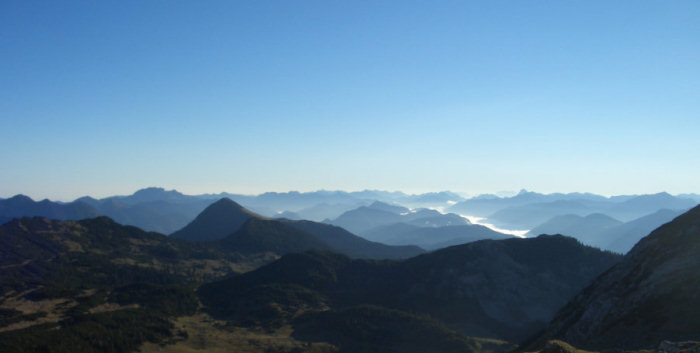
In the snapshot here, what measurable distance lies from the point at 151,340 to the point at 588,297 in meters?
169

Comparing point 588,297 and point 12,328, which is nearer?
point 588,297

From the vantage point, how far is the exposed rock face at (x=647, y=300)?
50.6 m

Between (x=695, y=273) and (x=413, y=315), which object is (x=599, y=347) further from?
(x=413, y=315)

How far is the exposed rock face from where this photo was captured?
1993 inches

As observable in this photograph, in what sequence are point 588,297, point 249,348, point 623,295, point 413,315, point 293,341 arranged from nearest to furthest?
point 623,295 → point 588,297 → point 249,348 → point 293,341 → point 413,315

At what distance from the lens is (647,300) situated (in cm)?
5938

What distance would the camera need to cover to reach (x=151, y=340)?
161 m

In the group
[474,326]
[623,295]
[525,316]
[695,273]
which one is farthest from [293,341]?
[695,273]

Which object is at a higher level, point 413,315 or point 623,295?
point 623,295

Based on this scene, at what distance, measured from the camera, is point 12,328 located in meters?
167

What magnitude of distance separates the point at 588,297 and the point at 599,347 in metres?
29.2

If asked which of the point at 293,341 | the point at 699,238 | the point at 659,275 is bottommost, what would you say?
the point at 293,341

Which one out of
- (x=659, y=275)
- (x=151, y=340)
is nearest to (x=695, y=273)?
(x=659, y=275)

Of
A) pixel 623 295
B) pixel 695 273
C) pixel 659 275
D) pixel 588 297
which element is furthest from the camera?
pixel 588 297
